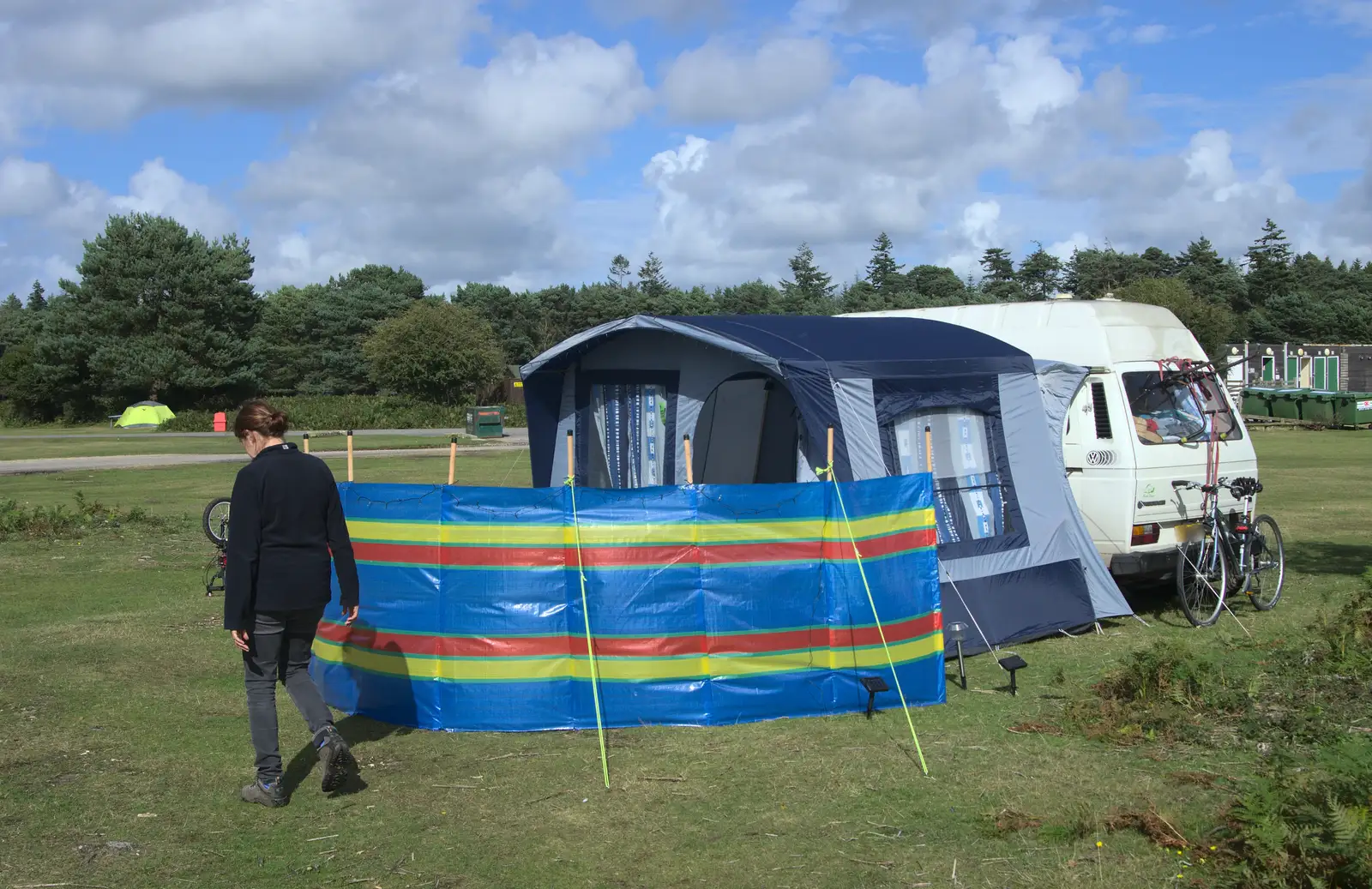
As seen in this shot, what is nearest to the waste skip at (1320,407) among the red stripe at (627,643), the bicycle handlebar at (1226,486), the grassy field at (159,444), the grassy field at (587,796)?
the grassy field at (159,444)

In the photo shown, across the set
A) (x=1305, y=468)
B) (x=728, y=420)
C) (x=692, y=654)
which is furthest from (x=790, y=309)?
(x=692, y=654)

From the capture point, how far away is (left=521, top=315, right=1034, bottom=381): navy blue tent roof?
8.75 meters

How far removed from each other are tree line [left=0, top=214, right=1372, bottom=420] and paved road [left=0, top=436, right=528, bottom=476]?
14966 millimetres

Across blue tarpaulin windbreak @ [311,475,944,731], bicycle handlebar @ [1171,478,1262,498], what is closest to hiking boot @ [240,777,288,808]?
blue tarpaulin windbreak @ [311,475,944,731]

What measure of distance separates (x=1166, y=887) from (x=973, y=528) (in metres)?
4.80

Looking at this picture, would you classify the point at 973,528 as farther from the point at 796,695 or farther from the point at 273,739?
the point at 273,739

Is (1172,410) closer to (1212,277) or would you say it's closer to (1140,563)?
(1140,563)

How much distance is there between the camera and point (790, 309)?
70875 mm

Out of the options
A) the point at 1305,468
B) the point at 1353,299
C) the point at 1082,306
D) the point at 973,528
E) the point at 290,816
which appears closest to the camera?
the point at 290,816

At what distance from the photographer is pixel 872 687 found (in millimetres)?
6867

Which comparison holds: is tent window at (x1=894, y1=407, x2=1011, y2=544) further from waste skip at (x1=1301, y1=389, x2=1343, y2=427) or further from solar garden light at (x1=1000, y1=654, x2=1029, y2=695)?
waste skip at (x1=1301, y1=389, x2=1343, y2=427)

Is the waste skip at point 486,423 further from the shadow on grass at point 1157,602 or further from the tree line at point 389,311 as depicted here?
the shadow on grass at point 1157,602

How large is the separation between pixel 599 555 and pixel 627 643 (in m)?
0.52

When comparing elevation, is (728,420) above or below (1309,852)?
above
